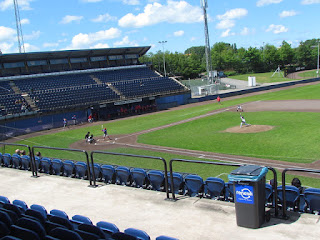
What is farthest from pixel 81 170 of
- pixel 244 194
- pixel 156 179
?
pixel 244 194

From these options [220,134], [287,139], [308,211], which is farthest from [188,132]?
[308,211]

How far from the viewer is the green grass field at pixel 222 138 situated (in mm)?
18756

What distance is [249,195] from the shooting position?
6785mm

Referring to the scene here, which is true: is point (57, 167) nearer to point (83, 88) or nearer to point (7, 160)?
point (7, 160)

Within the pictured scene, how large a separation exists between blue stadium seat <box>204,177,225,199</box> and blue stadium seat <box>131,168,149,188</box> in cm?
216

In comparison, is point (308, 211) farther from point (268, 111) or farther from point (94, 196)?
point (268, 111)

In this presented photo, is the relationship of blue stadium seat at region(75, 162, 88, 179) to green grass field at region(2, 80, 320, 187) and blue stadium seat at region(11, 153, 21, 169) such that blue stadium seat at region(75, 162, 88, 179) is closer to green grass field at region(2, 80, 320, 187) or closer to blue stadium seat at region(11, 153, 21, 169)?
green grass field at region(2, 80, 320, 187)

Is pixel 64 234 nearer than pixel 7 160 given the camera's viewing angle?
Yes

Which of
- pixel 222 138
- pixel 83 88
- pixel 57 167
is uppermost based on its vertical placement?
pixel 83 88

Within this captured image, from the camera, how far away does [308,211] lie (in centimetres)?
768

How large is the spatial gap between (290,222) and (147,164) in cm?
1058

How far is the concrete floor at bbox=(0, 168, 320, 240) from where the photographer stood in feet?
22.3

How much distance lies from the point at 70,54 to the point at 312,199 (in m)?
55.0

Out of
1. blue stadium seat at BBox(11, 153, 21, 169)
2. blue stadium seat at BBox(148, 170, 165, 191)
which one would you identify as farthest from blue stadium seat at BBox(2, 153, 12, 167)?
blue stadium seat at BBox(148, 170, 165, 191)
